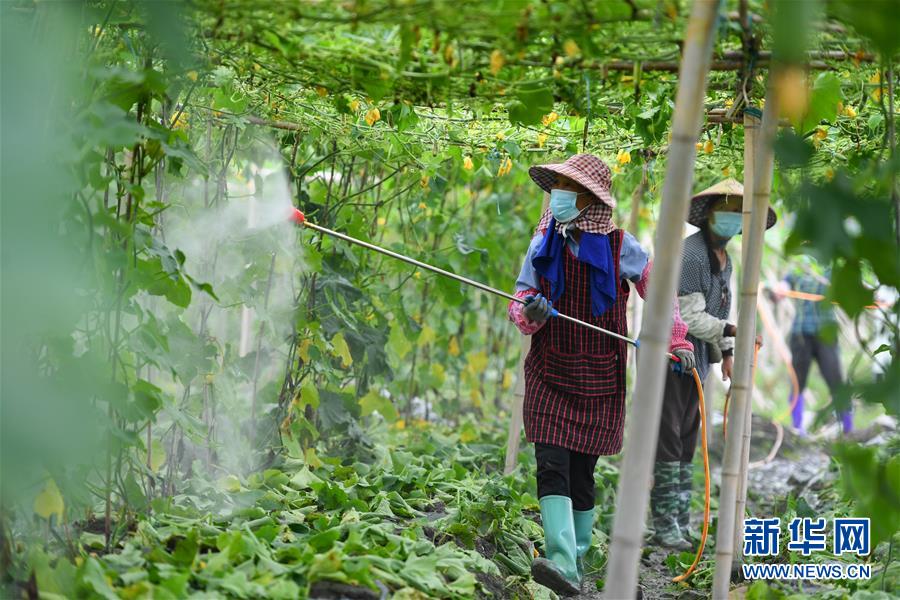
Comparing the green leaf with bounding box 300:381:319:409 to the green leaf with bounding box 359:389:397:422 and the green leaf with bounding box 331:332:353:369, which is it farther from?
the green leaf with bounding box 359:389:397:422

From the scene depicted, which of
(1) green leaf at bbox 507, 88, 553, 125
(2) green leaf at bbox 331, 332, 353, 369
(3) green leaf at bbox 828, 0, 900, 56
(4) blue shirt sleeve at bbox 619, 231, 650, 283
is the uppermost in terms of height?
(3) green leaf at bbox 828, 0, 900, 56

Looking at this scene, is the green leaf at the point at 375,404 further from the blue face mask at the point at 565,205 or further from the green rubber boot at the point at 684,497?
the blue face mask at the point at 565,205

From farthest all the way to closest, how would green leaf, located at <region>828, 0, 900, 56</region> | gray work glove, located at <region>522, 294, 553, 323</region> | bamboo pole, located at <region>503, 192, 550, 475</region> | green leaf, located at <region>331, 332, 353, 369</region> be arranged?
1. bamboo pole, located at <region>503, 192, 550, 475</region>
2. green leaf, located at <region>331, 332, 353, 369</region>
3. gray work glove, located at <region>522, 294, 553, 323</region>
4. green leaf, located at <region>828, 0, 900, 56</region>

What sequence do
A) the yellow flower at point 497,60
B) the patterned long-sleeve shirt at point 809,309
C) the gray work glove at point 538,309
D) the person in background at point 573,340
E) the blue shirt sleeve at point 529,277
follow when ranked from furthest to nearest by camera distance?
the patterned long-sleeve shirt at point 809,309 < the blue shirt sleeve at point 529,277 < the person in background at point 573,340 < the gray work glove at point 538,309 < the yellow flower at point 497,60

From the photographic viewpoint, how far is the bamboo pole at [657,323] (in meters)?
2.47

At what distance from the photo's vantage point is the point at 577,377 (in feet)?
12.9

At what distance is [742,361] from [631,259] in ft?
2.77

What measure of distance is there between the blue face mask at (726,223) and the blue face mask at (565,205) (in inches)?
48.5

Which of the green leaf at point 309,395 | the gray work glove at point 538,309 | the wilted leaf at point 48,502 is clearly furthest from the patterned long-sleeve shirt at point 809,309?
the wilted leaf at point 48,502

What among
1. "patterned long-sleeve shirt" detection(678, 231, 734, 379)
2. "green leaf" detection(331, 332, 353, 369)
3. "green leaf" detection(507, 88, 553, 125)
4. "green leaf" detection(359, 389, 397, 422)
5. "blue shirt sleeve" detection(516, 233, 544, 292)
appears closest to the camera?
"green leaf" detection(507, 88, 553, 125)

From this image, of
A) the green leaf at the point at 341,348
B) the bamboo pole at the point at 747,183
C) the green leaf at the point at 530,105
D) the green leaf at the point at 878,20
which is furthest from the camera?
the green leaf at the point at 341,348

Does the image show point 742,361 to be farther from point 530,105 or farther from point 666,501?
point 666,501

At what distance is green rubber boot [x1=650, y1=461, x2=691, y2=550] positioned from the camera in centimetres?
494

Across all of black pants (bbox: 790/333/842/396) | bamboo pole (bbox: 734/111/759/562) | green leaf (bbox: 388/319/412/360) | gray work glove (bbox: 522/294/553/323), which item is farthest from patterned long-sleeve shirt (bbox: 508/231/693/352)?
black pants (bbox: 790/333/842/396)
